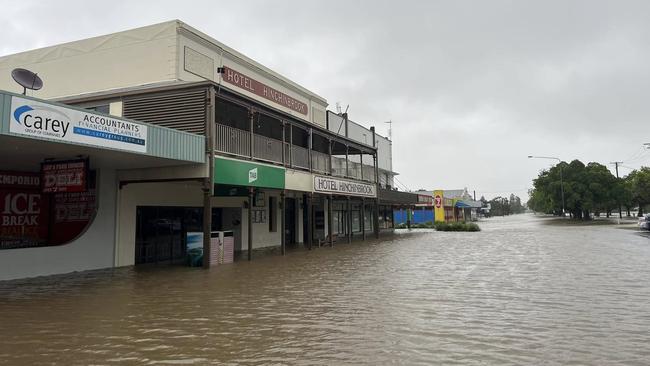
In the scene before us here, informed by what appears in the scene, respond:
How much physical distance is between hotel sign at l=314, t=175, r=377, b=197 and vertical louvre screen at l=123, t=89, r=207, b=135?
8016 mm

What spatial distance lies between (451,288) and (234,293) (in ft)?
16.0

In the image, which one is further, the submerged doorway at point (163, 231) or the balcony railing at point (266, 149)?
the balcony railing at point (266, 149)

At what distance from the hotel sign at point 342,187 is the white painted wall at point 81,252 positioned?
31.1 ft

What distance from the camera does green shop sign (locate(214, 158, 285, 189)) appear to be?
1530 centimetres

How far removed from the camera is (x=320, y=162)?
80.7ft

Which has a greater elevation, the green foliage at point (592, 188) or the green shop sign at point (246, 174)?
Result: the green foliage at point (592, 188)

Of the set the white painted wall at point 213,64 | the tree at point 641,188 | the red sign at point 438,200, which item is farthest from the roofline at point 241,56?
the tree at point 641,188

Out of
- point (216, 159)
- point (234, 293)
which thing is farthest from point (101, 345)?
point (216, 159)

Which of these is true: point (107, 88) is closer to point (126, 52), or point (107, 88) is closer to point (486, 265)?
point (126, 52)

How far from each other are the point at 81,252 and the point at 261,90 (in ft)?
42.1

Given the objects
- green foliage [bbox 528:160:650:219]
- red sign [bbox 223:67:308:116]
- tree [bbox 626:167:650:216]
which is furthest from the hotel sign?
tree [bbox 626:167:650:216]

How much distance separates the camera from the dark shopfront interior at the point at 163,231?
55.3ft

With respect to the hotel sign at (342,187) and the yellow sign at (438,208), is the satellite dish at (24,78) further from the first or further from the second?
the yellow sign at (438,208)

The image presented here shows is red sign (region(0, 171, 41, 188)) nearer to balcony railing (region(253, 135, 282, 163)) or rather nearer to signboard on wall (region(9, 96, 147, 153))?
signboard on wall (region(9, 96, 147, 153))
